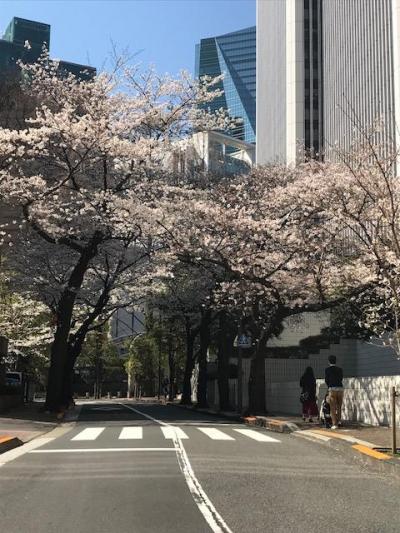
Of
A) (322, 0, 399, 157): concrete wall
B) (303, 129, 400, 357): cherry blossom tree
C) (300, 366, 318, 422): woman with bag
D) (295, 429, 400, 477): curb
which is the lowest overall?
(295, 429, 400, 477): curb

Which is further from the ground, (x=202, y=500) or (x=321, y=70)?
(x=321, y=70)

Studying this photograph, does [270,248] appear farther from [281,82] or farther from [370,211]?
[281,82]

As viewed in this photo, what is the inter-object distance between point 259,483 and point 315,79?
83777 millimetres

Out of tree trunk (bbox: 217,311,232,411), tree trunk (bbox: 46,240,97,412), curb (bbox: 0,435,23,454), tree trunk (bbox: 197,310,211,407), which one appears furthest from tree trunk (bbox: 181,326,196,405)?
curb (bbox: 0,435,23,454)

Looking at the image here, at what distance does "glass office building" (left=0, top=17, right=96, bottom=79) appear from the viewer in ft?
92.4

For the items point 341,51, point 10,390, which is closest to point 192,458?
point 10,390

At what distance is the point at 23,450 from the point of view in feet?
41.2

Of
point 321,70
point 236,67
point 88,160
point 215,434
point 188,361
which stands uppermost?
point 236,67

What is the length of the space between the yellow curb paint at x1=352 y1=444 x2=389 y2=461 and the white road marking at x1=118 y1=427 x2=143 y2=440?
5331mm

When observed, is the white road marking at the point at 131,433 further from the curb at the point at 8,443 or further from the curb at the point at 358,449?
the curb at the point at 358,449

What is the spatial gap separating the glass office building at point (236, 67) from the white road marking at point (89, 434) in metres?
71.4

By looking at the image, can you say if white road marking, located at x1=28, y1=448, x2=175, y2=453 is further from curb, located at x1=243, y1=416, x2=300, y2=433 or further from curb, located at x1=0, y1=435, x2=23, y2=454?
curb, located at x1=243, y1=416, x2=300, y2=433

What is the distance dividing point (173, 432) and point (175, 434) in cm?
65

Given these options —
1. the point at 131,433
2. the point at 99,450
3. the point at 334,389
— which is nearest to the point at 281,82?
the point at 334,389
